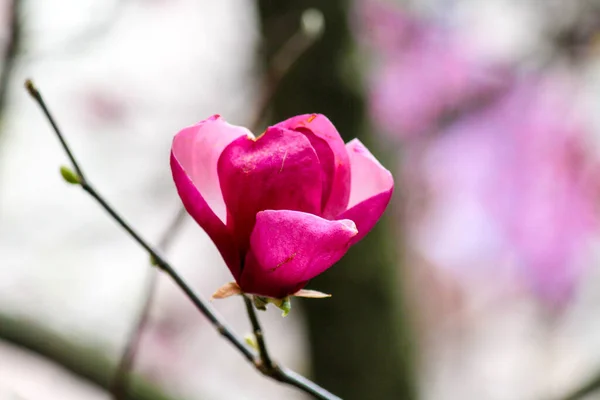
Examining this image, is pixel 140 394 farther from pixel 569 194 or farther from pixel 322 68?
pixel 569 194

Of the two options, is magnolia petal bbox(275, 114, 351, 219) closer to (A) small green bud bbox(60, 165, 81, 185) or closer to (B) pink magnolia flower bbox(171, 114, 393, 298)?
(B) pink magnolia flower bbox(171, 114, 393, 298)

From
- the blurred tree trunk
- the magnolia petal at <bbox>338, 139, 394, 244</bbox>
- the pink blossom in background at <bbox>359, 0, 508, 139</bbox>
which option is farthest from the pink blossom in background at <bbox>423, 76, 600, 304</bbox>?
the magnolia petal at <bbox>338, 139, 394, 244</bbox>

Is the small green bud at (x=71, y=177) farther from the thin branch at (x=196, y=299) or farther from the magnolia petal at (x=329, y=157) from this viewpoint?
the magnolia petal at (x=329, y=157)

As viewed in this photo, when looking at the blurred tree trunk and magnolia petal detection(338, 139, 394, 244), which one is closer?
magnolia petal detection(338, 139, 394, 244)

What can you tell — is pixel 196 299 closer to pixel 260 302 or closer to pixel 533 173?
pixel 260 302

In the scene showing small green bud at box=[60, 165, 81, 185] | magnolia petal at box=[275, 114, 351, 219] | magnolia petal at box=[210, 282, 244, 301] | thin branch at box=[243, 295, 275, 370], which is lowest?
thin branch at box=[243, 295, 275, 370]

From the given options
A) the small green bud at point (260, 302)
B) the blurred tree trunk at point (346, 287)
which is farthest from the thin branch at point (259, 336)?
the blurred tree trunk at point (346, 287)

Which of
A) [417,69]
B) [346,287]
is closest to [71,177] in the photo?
[346,287]

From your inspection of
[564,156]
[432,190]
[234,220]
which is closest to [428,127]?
[432,190]
